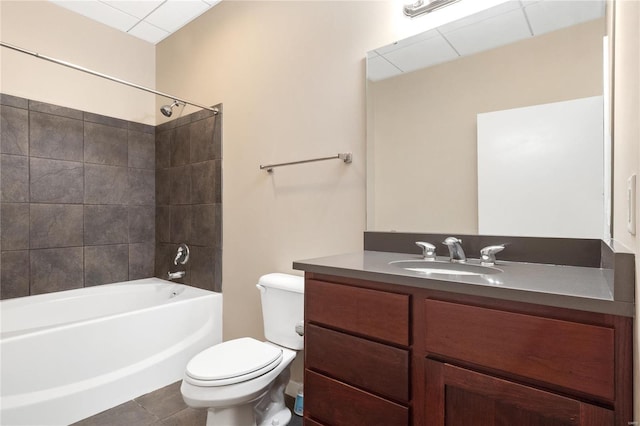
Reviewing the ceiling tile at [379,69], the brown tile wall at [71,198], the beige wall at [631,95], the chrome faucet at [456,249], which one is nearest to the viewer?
the beige wall at [631,95]

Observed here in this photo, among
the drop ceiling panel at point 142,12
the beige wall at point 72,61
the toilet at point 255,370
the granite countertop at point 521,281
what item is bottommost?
the toilet at point 255,370

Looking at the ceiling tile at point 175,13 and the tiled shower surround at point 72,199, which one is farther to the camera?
the ceiling tile at point 175,13

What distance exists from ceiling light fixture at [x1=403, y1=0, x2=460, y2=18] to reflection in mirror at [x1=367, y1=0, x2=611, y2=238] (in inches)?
3.5

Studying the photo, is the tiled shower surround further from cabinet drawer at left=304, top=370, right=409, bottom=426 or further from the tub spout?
cabinet drawer at left=304, top=370, right=409, bottom=426

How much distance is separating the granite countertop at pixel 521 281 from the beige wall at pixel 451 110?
341 millimetres

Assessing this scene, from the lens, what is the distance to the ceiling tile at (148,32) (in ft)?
9.14

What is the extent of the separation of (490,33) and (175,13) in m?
2.31

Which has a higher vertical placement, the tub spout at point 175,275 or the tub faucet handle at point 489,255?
the tub faucet handle at point 489,255

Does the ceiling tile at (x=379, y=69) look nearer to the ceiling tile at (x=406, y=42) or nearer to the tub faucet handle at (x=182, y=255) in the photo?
the ceiling tile at (x=406, y=42)

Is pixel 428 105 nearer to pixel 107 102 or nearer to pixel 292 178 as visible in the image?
pixel 292 178

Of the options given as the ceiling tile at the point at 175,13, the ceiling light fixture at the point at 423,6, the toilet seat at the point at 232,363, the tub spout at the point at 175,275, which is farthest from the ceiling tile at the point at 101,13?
the toilet seat at the point at 232,363

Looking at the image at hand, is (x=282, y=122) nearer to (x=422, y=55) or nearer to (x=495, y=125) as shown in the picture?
(x=422, y=55)

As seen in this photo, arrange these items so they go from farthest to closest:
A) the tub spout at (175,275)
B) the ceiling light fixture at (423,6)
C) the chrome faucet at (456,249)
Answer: the tub spout at (175,275) → the ceiling light fixture at (423,6) → the chrome faucet at (456,249)

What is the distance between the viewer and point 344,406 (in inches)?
44.1
